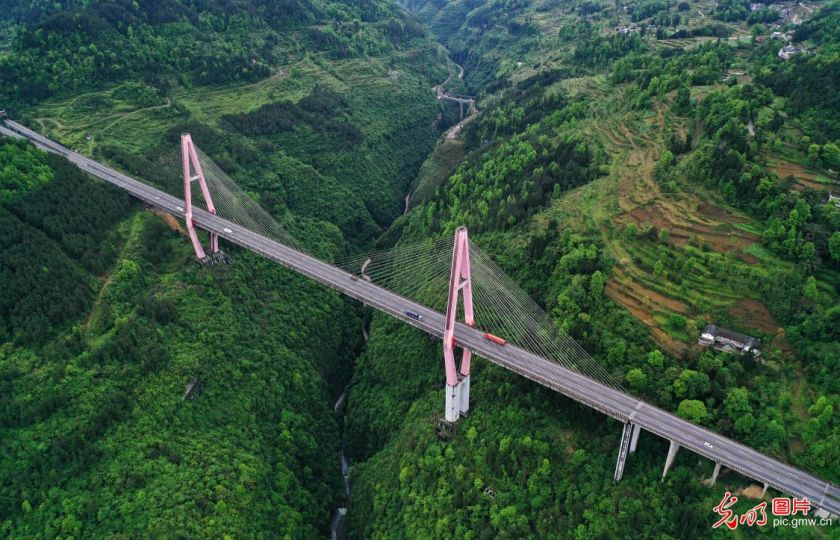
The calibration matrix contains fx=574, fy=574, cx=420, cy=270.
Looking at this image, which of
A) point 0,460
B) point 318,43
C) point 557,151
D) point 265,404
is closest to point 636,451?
point 265,404

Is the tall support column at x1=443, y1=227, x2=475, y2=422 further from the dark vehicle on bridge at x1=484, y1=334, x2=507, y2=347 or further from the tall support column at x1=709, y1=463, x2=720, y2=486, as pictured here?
the tall support column at x1=709, y1=463, x2=720, y2=486

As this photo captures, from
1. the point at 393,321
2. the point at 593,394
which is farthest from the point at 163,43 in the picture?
the point at 593,394

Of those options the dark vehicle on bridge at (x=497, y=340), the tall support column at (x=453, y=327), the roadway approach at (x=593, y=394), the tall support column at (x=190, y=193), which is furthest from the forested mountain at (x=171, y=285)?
the dark vehicle on bridge at (x=497, y=340)

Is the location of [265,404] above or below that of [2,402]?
below

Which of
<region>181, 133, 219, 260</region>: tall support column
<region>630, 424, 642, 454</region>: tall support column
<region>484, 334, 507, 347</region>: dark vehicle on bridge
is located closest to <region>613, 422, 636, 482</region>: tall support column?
<region>630, 424, 642, 454</region>: tall support column

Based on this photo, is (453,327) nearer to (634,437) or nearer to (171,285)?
(634,437)

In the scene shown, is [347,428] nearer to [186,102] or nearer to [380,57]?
[186,102]

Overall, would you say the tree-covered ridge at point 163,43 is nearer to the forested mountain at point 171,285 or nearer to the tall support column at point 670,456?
the forested mountain at point 171,285

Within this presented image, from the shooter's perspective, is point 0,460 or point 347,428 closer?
point 0,460

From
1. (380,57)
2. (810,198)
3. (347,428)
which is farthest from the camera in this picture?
(380,57)
